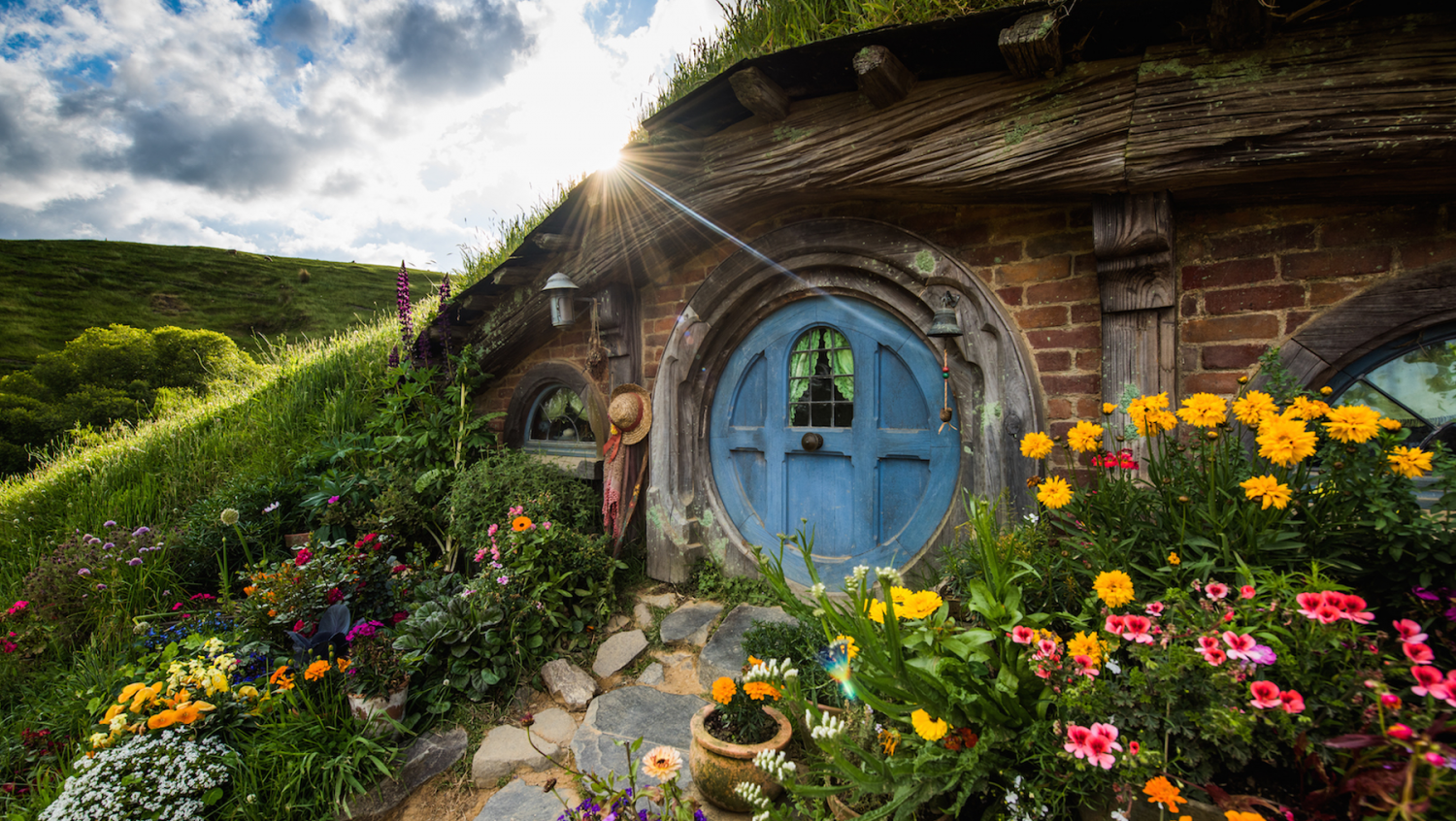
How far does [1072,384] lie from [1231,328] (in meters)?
0.55

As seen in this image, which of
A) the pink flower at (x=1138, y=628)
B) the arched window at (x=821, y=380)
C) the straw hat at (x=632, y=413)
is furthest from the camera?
the straw hat at (x=632, y=413)

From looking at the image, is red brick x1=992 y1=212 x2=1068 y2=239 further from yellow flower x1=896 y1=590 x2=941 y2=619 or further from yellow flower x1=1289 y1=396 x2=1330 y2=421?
yellow flower x1=896 y1=590 x2=941 y2=619

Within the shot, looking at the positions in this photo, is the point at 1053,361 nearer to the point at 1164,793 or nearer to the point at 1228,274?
the point at 1228,274

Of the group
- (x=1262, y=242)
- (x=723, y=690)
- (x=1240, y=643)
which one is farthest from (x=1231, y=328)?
(x=723, y=690)

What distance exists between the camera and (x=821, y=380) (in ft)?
10.6

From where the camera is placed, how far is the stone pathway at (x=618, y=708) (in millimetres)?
2192

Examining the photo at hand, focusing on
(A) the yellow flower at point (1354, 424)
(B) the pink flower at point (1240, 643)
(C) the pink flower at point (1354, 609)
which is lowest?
(B) the pink flower at point (1240, 643)

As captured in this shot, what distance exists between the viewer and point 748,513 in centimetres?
350

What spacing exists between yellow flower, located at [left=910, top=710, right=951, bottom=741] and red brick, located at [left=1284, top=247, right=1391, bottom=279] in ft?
6.92

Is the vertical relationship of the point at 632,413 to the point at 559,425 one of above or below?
above

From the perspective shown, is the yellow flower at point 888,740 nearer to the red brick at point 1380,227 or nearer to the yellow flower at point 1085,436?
the yellow flower at point 1085,436

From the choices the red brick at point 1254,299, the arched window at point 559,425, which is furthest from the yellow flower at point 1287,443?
the arched window at point 559,425

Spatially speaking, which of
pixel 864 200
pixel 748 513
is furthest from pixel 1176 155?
pixel 748 513

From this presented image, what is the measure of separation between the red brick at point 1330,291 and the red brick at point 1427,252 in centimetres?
13
